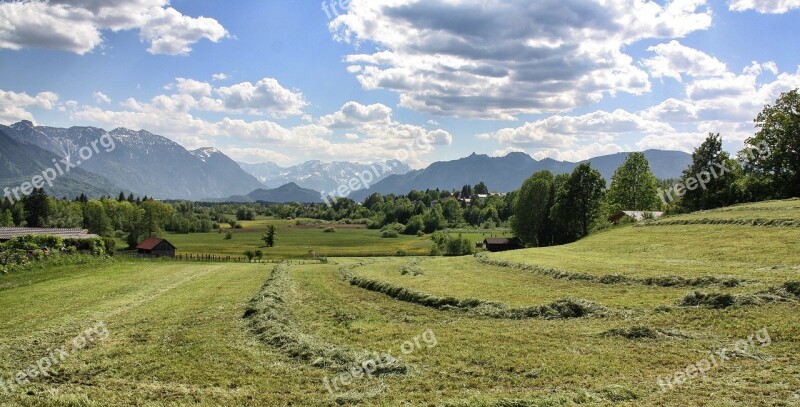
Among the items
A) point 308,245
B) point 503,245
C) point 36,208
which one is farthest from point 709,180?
point 36,208

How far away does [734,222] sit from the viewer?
4672cm

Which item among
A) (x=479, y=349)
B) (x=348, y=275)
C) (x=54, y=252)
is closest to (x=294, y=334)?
(x=479, y=349)

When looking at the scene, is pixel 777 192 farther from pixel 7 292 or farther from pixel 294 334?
pixel 7 292

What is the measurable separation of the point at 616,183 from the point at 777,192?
34.2 meters

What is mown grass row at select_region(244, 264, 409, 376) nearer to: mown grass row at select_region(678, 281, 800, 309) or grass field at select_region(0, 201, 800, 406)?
grass field at select_region(0, 201, 800, 406)

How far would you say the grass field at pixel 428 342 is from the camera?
512 inches

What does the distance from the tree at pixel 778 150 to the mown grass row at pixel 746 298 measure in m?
60.4

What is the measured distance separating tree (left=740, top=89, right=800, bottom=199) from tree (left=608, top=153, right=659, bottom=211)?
79.5ft

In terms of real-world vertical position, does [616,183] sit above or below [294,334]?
above

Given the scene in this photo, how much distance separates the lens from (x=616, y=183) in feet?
333

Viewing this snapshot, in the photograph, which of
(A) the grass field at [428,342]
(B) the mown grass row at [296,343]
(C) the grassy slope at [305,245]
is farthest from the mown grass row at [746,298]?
(C) the grassy slope at [305,245]

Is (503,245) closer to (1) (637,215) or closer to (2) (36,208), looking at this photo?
(1) (637,215)

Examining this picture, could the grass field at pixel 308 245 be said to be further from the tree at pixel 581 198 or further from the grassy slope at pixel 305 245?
the tree at pixel 581 198

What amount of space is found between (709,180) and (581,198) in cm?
1887
